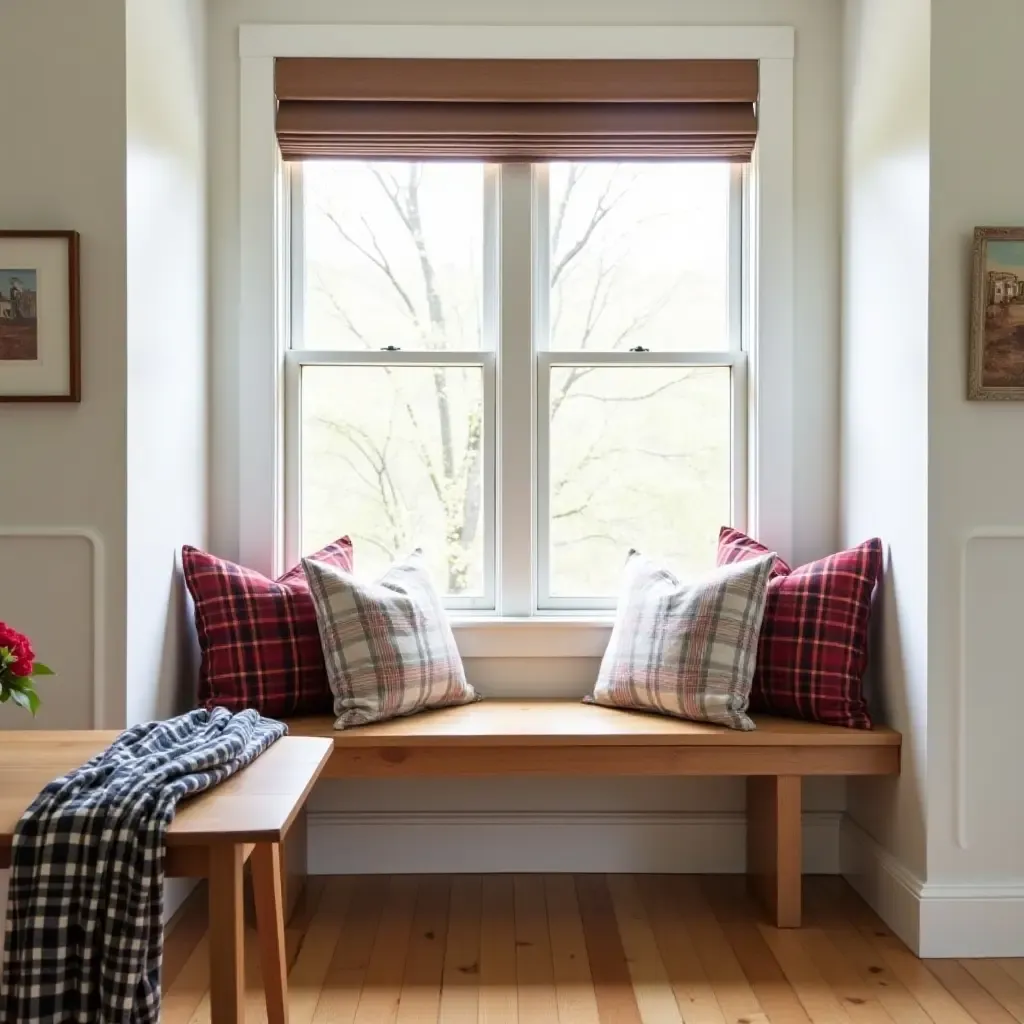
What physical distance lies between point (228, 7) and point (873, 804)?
2.96 meters

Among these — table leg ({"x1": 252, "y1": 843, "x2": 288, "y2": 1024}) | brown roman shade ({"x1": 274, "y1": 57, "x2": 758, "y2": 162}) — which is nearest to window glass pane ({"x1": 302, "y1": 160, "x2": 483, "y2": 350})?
brown roman shade ({"x1": 274, "y1": 57, "x2": 758, "y2": 162})

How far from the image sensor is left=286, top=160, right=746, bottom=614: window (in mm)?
3318

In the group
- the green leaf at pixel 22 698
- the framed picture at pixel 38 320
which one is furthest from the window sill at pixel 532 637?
the green leaf at pixel 22 698

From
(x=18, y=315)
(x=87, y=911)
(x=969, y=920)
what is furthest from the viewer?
(x=969, y=920)

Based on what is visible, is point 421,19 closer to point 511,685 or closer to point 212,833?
point 511,685

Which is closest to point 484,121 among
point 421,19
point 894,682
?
point 421,19

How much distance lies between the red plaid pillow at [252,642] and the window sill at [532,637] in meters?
0.47

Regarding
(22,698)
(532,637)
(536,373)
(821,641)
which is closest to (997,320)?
(821,641)

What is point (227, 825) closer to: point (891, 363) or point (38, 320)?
point (38, 320)

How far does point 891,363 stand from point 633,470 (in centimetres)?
84

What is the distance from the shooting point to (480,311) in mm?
3334

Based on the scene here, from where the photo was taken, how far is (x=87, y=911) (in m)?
1.58

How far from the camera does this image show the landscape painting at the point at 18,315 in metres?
2.53

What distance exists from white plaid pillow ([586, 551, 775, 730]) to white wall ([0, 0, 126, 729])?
135 centimetres
